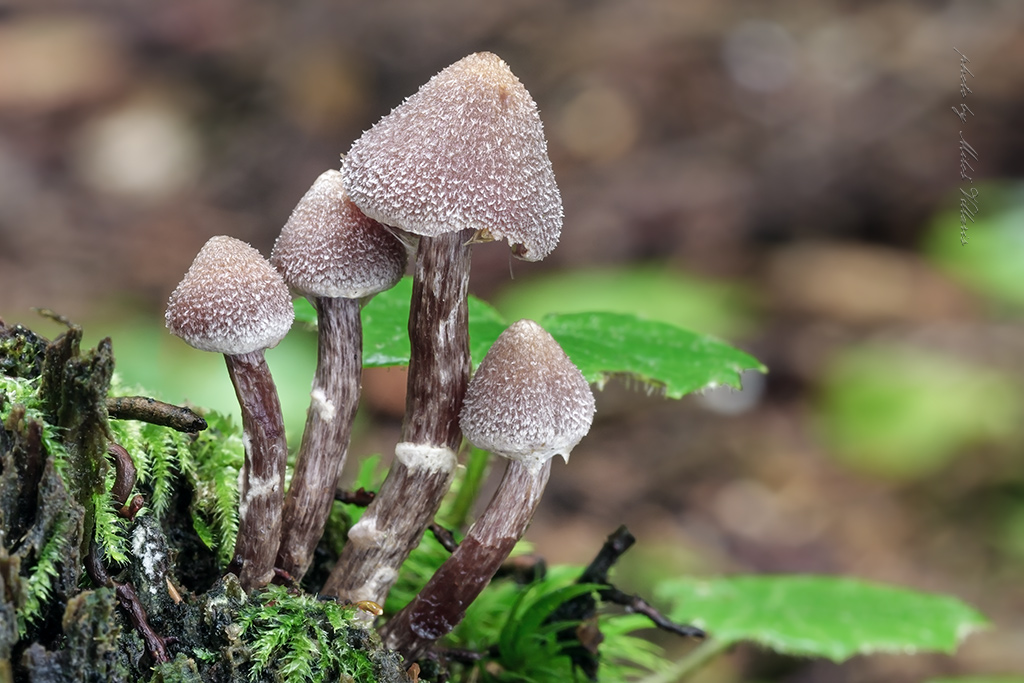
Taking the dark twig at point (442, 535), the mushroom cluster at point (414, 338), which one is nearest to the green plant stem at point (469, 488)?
the dark twig at point (442, 535)

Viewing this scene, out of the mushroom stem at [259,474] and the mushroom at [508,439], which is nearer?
the mushroom at [508,439]

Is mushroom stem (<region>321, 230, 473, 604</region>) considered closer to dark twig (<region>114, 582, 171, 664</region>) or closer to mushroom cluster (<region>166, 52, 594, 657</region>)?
mushroom cluster (<region>166, 52, 594, 657</region>)

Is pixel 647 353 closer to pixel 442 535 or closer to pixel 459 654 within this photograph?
pixel 442 535

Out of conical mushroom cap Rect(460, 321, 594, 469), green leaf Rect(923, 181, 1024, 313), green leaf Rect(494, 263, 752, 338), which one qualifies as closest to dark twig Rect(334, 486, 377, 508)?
conical mushroom cap Rect(460, 321, 594, 469)

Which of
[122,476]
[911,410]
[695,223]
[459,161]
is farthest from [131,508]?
[695,223]

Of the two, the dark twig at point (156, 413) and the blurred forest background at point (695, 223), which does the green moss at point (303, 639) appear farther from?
the blurred forest background at point (695, 223)

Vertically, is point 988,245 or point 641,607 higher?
point 988,245
